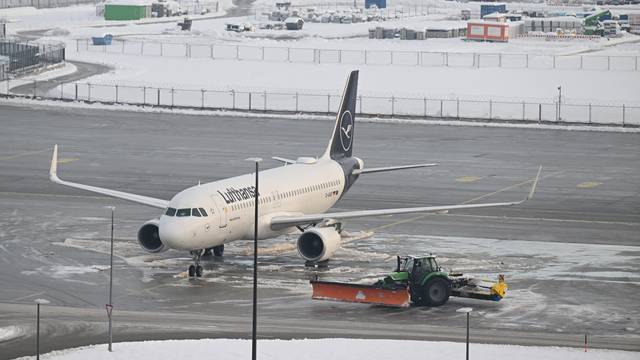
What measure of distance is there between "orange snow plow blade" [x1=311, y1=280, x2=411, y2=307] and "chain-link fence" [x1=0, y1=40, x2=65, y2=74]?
313 ft

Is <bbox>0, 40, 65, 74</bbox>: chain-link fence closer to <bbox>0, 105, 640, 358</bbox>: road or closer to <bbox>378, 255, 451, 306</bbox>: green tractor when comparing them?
<bbox>0, 105, 640, 358</bbox>: road

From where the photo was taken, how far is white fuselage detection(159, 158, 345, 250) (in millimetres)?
58719

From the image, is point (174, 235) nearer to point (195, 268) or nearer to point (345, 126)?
point (195, 268)

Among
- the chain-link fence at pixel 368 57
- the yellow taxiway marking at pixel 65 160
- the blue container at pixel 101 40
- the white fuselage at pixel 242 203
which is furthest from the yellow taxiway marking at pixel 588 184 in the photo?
the blue container at pixel 101 40


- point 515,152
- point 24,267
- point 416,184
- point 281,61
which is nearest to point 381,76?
point 281,61

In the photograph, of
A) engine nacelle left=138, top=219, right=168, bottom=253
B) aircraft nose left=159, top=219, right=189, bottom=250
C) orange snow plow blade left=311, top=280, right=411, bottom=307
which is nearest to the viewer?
orange snow plow blade left=311, top=280, right=411, bottom=307

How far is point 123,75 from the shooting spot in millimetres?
145875

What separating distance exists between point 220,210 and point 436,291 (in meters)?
9.84

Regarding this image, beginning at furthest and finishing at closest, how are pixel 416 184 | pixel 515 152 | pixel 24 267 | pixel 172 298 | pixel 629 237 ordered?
1. pixel 515 152
2. pixel 416 184
3. pixel 629 237
4. pixel 24 267
5. pixel 172 298

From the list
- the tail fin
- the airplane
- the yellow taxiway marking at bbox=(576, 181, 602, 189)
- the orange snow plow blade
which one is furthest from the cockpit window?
the yellow taxiway marking at bbox=(576, 181, 602, 189)

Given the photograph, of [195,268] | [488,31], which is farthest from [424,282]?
[488,31]

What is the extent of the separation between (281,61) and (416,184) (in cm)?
7349

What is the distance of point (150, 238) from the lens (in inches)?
2419

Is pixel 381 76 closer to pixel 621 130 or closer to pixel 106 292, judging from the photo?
pixel 621 130
